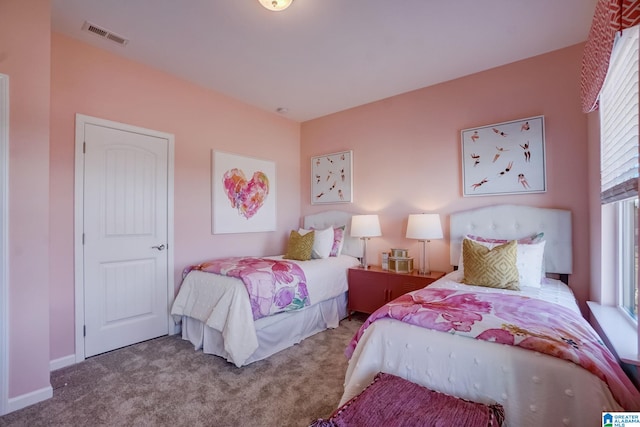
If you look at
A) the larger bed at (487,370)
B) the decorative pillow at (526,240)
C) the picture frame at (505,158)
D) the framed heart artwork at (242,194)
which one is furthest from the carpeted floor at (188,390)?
the picture frame at (505,158)

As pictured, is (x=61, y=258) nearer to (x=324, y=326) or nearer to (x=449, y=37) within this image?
(x=324, y=326)

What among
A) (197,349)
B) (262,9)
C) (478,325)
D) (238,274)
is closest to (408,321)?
(478,325)

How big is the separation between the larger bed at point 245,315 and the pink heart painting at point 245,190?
110 cm

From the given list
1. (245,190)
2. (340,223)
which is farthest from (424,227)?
(245,190)

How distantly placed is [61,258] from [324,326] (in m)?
2.47

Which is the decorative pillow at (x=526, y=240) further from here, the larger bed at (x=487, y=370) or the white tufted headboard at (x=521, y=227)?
the larger bed at (x=487, y=370)

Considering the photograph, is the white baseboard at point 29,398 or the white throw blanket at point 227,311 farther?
the white throw blanket at point 227,311

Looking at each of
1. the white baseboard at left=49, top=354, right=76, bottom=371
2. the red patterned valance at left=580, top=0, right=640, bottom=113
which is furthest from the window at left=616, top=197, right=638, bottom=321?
the white baseboard at left=49, top=354, right=76, bottom=371

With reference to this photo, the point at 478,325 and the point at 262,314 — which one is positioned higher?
the point at 478,325

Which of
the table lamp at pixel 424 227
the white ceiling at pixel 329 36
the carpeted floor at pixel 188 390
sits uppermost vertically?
the white ceiling at pixel 329 36

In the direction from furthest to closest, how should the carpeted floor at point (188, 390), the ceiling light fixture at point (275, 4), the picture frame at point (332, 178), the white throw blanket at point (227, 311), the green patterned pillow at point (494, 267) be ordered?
1. the picture frame at point (332, 178)
2. the white throw blanket at point (227, 311)
3. the green patterned pillow at point (494, 267)
4. the ceiling light fixture at point (275, 4)
5. the carpeted floor at point (188, 390)

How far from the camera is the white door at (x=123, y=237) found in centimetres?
259

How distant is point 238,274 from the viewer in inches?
100.0

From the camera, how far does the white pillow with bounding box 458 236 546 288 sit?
90.4 inches
